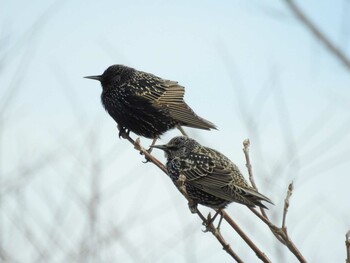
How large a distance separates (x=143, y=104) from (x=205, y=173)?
1.89 metres

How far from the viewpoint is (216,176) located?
18.7 ft

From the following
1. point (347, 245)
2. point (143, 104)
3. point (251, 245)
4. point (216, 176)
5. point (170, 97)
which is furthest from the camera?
point (170, 97)

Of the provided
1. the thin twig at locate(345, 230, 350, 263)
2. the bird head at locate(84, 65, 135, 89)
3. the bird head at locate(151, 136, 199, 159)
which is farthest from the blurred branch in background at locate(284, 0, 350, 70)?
the bird head at locate(84, 65, 135, 89)

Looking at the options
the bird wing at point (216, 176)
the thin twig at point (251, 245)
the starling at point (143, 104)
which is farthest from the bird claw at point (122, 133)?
the thin twig at point (251, 245)

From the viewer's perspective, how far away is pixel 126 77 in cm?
777

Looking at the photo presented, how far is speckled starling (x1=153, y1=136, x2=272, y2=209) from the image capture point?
5.41 m

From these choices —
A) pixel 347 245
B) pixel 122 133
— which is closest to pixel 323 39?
pixel 347 245

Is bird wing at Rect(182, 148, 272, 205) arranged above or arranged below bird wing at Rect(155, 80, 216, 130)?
below

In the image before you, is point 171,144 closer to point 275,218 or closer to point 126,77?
point 275,218

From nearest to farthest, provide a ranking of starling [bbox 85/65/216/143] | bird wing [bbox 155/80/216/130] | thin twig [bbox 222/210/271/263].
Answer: thin twig [bbox 222/210/271/263] → bird wing [bbox 155/80/216/130] → starling [bbox 85/65/216/143]

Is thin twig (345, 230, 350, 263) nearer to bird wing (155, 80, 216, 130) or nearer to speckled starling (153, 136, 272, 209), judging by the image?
speckled starling (153, 136, 272, 209)

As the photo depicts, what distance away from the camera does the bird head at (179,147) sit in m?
6.01

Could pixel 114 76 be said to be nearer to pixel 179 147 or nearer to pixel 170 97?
pixel 170 97

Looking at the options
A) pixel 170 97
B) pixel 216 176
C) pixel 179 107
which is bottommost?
pixel 216 176
